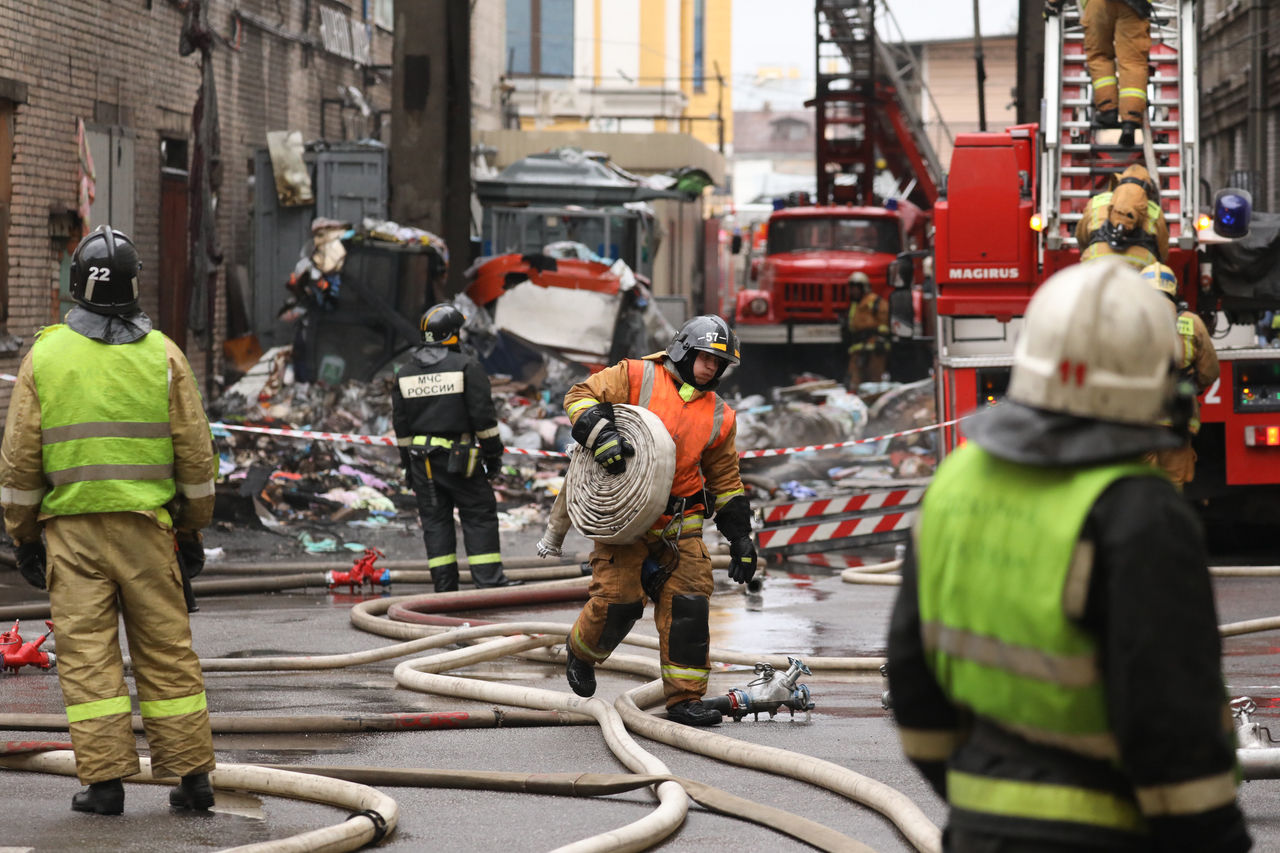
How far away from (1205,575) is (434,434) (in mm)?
8377

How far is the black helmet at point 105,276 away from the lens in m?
5.39

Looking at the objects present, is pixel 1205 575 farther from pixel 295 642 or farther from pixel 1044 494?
pixel 295 642

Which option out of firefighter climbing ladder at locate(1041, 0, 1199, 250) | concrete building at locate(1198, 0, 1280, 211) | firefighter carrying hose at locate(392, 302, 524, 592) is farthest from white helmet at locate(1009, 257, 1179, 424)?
concrete building at locate(1198, 0, 1280, 211)

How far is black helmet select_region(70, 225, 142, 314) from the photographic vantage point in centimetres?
539

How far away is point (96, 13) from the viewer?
15.9 m

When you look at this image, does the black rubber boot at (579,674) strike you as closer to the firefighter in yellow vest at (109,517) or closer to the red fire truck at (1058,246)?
the firefighter in yellow vest at (109,517)

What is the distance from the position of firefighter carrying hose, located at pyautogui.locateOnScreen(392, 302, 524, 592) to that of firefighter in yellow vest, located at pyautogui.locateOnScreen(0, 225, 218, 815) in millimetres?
5127

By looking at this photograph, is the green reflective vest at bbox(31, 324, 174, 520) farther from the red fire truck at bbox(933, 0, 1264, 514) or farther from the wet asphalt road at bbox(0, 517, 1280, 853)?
the red fire truck at bbox(933, 0, 1264, 514)

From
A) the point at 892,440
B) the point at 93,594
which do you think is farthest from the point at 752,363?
the point at 93,594

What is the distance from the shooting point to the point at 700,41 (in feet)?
201

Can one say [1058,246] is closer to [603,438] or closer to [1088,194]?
[1088,194]

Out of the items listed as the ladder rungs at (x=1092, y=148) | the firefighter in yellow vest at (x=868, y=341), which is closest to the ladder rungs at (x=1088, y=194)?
the ladder rungs at (x=1092, y=148)

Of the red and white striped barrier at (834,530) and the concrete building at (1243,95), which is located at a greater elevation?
the concrete building at (1243,95)

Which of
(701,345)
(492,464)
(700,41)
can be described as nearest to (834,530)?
(492,464)
